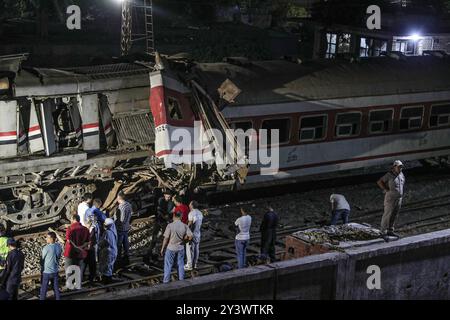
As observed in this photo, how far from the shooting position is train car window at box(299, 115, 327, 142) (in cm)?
1723

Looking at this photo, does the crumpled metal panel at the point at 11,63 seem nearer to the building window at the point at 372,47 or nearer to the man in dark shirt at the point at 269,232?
the man in dark shirt at the point at 269,232

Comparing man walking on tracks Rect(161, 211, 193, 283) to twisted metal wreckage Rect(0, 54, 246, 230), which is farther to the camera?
twisted metal wreckage Rect(0, 54, 246, 230)

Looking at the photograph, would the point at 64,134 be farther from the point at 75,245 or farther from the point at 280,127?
the point at 280,127

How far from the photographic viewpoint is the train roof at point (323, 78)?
16500 mm

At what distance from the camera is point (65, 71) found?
14.2m

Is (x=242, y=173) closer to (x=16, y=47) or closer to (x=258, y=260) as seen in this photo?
(x=258, y=260)

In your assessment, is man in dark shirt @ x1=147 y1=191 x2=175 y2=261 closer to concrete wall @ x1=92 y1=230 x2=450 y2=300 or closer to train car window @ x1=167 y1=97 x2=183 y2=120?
train car window @ x1=167 y1=97 x2=183 y2=120

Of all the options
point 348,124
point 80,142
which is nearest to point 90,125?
point 80,142

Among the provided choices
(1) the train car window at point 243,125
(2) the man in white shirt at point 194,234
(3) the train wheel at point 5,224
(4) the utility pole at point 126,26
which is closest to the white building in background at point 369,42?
(4) the utility pole at point 126,26

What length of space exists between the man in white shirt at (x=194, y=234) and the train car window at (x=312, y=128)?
566 centimetres

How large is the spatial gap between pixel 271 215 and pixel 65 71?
219 inches

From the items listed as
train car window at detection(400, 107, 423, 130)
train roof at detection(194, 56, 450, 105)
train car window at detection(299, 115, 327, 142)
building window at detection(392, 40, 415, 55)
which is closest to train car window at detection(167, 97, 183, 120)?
train roof at detection(194, 56, 450, 105)

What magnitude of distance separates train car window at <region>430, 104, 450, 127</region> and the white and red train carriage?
3cm

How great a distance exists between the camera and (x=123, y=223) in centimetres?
1252
